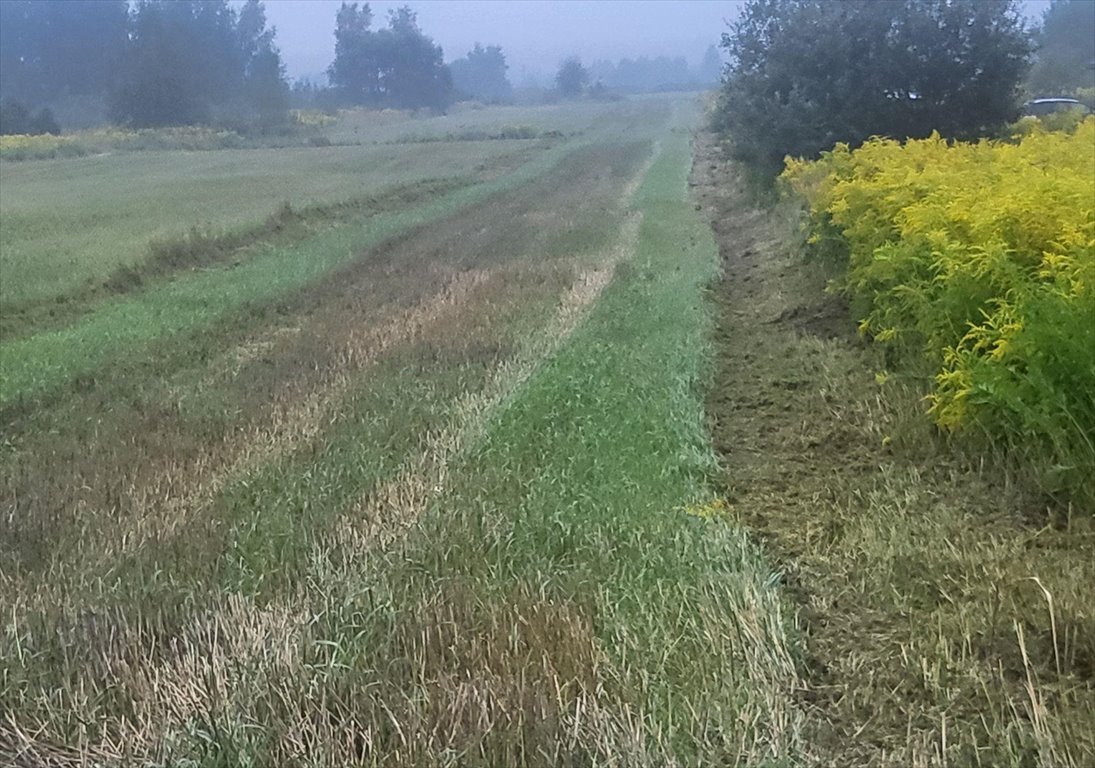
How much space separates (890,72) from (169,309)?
14.8m

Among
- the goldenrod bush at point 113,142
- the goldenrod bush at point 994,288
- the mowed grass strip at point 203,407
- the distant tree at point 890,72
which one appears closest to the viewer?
the goldenrod bush at point 994,288

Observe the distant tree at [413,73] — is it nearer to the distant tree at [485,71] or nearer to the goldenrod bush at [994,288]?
the distant tree at [485,71]

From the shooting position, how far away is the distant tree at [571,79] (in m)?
132

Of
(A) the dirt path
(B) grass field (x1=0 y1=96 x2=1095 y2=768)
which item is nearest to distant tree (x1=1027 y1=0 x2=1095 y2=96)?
(B) grass field (x1=0 y1=96 x2=1095 y2=768)

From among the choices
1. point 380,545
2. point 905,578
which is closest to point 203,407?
point 380,545

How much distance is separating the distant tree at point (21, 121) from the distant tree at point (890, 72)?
185ft

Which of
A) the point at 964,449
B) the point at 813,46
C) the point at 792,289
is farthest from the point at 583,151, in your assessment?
the point at 964,449

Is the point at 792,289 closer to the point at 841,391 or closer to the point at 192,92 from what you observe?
the point at 841,391

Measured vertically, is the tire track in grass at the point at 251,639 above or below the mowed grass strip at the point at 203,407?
above

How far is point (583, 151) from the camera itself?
43000mm

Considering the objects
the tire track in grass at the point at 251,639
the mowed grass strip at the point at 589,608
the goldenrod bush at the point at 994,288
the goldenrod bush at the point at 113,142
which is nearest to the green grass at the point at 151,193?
the goldenrod bush at the point at 113,142

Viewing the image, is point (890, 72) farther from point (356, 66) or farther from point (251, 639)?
point (356, 66)

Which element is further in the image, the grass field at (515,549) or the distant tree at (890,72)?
the distant tree at (890,72)

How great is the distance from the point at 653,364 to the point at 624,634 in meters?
5.19
